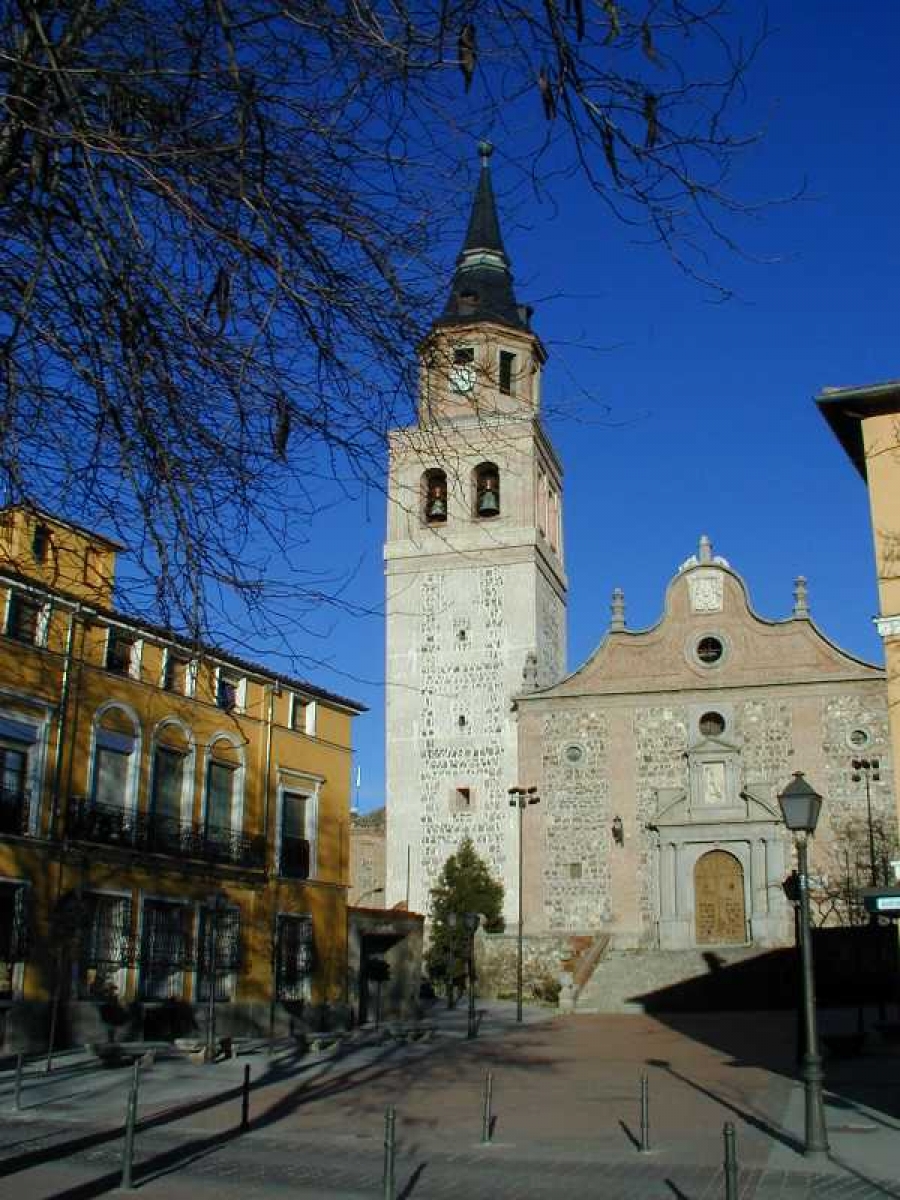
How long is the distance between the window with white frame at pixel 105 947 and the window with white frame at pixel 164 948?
1.92 ft

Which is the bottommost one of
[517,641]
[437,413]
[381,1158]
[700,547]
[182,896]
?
[381,1158]

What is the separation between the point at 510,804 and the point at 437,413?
33.8 m

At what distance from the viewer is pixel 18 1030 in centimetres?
2056

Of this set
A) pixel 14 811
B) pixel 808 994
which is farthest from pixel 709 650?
pixel 808 994

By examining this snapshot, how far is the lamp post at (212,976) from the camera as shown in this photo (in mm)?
20156

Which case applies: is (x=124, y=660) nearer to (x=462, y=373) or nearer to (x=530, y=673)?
(x=462, y=373)

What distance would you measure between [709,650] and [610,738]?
423 cm

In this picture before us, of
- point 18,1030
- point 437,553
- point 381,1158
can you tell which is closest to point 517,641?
point 437,553

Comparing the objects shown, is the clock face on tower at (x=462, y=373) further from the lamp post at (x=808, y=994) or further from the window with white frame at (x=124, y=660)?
the window with white frame at (x=124, y=660)

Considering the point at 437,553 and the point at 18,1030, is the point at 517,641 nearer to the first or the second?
the point at 437,553

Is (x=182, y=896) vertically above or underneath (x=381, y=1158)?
above

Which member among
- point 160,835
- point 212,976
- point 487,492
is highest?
point 487,492

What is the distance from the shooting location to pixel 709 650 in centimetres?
4125

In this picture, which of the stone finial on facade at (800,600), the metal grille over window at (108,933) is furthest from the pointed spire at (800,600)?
the metal grille over window at (108,933)
